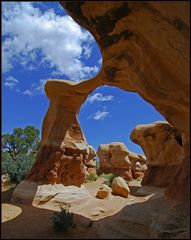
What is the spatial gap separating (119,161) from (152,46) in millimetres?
20243

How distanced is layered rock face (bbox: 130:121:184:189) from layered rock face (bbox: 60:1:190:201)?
7.78 metres

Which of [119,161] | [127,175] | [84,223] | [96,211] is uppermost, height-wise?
[84,223]

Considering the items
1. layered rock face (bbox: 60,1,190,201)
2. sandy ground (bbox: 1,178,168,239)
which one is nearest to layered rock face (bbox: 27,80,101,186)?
sandy ground (bbox: 1,178,168,239)

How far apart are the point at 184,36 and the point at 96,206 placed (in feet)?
25.7

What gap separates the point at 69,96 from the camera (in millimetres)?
13844

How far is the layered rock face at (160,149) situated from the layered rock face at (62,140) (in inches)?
204

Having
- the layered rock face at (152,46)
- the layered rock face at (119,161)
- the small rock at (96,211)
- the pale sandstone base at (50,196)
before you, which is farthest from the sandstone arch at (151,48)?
the layered rock face at (119,161)

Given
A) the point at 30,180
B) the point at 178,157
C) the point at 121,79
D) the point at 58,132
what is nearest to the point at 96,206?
the point at 30,180

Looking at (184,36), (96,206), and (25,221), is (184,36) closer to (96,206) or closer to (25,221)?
(25,221)

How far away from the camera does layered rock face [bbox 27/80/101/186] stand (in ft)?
41.1

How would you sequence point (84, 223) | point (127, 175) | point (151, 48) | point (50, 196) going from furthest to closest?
point (127, 175) < point (50, 196) < point (84, 223) < point (151, 48)

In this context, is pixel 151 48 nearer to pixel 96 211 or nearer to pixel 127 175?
pixel 96 211

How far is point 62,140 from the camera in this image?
43.5 ft

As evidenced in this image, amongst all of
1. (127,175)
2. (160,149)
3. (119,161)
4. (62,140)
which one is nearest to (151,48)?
(62,140)
